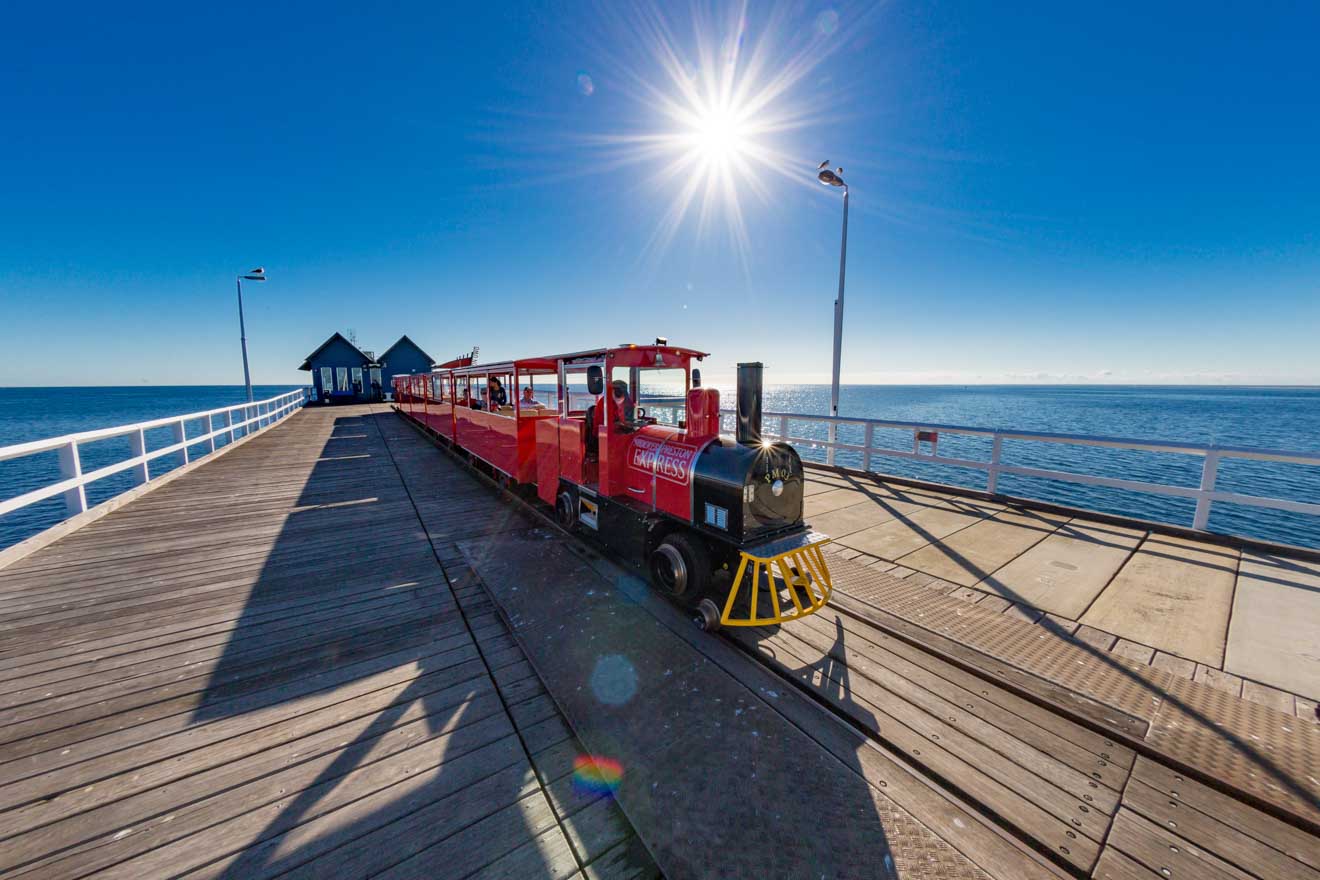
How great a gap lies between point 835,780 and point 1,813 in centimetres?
406

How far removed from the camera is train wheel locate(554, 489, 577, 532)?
5.92 meters

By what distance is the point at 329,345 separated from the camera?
31.9 meters

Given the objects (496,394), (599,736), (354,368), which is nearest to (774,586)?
(599,736)

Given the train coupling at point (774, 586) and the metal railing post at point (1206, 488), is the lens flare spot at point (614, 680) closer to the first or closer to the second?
the train coupling at point (774, 586)

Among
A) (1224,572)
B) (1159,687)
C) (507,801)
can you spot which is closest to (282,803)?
(507,801)

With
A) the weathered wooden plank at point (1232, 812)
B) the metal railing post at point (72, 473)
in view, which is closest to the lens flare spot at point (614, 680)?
the weathered wooden plank at point (1232, 812)

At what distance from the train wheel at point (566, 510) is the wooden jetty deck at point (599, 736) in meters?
1.28

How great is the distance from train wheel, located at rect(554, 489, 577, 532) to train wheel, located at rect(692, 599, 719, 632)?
2.58 metres

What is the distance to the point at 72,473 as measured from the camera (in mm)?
5969

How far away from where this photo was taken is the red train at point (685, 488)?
3863 millimetres

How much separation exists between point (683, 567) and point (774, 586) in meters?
0.80

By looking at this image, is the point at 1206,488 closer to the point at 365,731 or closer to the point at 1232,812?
the point at 1232,812

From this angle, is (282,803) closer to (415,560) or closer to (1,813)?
(1,813)

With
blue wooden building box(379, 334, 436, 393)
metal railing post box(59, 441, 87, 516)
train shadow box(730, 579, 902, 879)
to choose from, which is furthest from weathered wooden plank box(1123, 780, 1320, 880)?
blue wooden building box(379, 334, 436, 393)
